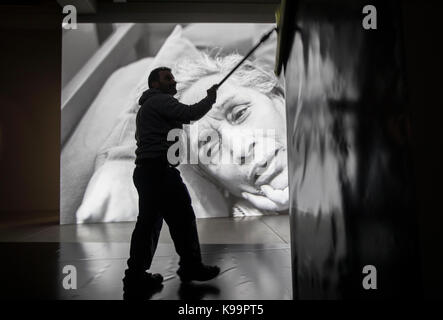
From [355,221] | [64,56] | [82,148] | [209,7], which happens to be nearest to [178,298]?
[355,221]

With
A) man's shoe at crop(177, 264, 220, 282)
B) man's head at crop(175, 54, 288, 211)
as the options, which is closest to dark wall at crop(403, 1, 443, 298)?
man's shoe at crop(177, 264, 220, 282)

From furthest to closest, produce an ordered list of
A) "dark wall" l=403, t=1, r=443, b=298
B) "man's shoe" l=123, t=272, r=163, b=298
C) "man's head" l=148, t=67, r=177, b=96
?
"man's head" l=148, t=67, r=177, b=96
"man's shoe" l=123, t=272, r=163, b=298
"dark wall" l=403, t=1, r=443, b=298

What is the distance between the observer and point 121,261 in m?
1.88

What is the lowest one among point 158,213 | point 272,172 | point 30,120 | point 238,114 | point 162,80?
point 158,213

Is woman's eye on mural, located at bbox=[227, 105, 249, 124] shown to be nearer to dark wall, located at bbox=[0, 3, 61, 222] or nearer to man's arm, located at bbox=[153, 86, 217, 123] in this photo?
man's arm, located at bbox=[153, 86, 217, 123]

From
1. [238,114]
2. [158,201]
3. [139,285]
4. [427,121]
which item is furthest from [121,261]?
[238,114]

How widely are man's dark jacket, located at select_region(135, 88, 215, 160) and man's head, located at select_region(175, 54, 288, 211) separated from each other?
2257mm

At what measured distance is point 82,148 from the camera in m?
3.81

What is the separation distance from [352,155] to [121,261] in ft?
5.53

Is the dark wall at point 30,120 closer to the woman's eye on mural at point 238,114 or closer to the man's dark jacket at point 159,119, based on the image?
the woman's eye on mural at point 238,114

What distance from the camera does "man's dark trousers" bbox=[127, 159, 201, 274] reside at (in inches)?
54.2

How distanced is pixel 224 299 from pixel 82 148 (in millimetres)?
3183

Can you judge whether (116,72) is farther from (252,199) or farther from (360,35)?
(360,35)

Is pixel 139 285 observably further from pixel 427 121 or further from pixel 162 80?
pixel 427 121
